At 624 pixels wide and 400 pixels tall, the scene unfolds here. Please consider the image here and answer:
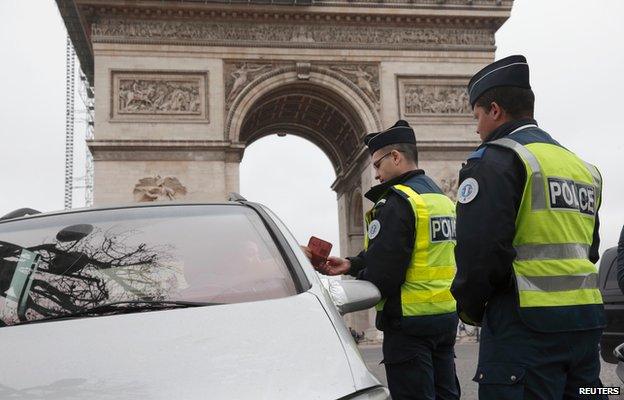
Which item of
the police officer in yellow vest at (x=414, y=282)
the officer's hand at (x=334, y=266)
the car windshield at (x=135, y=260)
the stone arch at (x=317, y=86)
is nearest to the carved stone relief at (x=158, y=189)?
the stone arch at (x=317, y=86)

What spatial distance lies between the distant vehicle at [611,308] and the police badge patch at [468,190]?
467cm

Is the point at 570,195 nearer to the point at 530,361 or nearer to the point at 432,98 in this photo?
the point at 530,361

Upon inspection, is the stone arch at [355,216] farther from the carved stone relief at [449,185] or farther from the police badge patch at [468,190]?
the police badge patch at [468,190]

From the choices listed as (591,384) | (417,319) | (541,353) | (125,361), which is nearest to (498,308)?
(541,353)

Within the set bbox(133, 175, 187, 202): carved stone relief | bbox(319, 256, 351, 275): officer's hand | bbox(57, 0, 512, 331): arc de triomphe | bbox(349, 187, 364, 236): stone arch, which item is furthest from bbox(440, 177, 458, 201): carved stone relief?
bbox(319, 256, 351, 275): officer's hand

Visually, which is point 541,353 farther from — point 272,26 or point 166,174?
point 272,26

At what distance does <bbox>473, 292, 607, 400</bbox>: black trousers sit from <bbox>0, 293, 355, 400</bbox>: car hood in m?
0.65

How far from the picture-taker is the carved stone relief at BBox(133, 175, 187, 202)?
1855 centimetres

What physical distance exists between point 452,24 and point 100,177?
11.8m

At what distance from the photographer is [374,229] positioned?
350 cm

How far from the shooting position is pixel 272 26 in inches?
811

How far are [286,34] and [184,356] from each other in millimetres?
19683

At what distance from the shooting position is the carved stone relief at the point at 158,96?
19.3 m

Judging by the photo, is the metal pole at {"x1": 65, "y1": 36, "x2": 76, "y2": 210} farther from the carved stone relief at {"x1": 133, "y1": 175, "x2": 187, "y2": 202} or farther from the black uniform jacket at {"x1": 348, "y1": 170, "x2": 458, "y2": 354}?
the black uniform jacket at {"x1": 348, "y1": 170, "x2": 458, "y2": 354}
